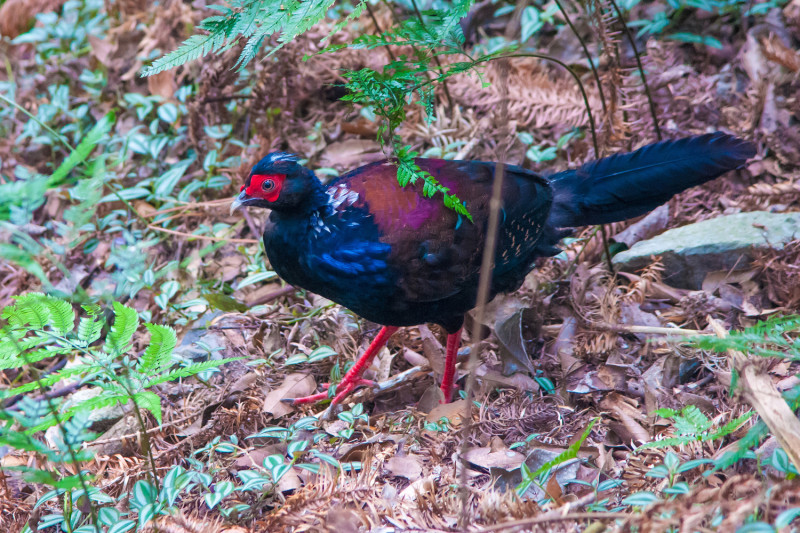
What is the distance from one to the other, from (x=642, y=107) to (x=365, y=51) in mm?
2100

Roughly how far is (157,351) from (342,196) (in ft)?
3.93

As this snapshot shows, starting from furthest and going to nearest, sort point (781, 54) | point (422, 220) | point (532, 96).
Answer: point (532, 96)
point (781, 54)
point (422, 220)

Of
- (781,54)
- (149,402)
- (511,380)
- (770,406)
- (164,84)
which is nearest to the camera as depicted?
(770,406)

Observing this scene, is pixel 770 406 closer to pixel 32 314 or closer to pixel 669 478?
pixel 669 478

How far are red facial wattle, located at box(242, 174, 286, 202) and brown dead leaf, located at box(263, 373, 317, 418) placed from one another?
1.03 m

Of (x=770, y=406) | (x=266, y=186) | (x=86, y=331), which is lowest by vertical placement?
(x=770, y=406)

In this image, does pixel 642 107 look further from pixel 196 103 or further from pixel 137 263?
pixel 137 263

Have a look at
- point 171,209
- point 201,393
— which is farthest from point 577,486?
point 171,209

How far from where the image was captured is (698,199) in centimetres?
443

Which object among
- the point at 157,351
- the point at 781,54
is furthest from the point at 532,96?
the point at 157,351

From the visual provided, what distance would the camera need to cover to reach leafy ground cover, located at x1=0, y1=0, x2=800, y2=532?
2508 mm

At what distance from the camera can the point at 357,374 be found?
3.74 m

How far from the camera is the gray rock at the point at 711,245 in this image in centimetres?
376

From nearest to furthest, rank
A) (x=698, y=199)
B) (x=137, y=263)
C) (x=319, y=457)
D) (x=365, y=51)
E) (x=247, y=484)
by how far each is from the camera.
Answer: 1. (x=137, y=263)
2. (x=247, y=484)
3. (x=319, y=457)
4. (x=698, y=199)
5. (x=365, y=51)
